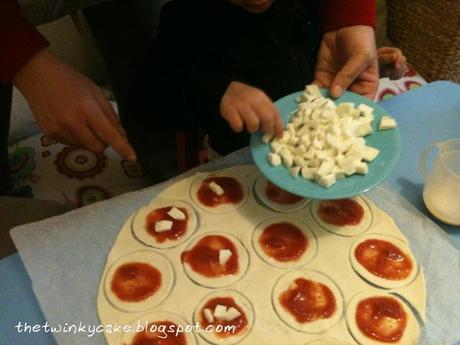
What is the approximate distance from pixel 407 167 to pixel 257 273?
1.48 feet

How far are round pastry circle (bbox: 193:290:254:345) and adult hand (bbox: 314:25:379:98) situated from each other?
1.52 feet

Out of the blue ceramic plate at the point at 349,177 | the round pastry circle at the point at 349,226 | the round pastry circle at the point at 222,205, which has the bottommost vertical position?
the round pastry circle at the point at 349,226

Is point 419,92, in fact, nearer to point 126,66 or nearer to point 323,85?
point 323,85

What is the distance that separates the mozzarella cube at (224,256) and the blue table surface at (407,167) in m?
0.33

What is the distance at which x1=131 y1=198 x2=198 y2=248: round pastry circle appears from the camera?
3.12ft

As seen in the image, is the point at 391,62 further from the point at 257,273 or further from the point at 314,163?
the point at 257,273


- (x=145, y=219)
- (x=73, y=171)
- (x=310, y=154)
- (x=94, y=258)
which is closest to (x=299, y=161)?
(x=310, y=154)

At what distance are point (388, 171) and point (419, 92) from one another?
0.51 m

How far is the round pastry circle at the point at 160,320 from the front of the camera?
0.81 metres

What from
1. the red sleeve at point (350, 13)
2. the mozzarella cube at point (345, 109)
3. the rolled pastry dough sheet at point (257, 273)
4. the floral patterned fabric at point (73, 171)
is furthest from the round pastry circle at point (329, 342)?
the floral patterned fabric at point (73, 171)

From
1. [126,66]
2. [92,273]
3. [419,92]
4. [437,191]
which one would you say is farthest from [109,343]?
[419,92]

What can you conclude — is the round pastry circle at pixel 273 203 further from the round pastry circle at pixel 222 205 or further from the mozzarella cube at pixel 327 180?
the mozzarella cube at pixel 327 180

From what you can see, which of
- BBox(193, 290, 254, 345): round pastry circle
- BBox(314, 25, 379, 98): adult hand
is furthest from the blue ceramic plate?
BBox(193, 290, 254, 345): round pastry circle

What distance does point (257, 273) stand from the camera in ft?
2.99
